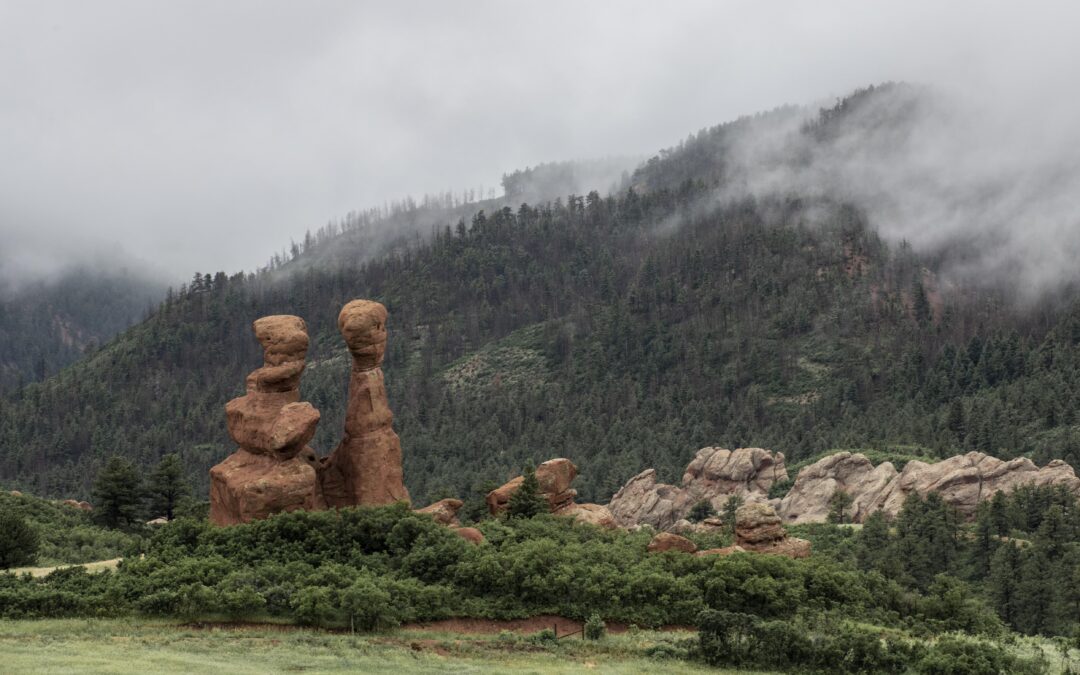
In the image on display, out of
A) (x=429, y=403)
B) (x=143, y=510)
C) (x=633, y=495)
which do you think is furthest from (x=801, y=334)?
(x=143, y=510)

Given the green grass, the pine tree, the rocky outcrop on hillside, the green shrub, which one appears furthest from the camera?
the pine tree

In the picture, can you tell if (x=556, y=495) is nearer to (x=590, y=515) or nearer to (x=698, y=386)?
(x=590, y=515)

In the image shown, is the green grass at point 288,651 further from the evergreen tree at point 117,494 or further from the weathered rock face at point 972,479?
the weathered rock face at point 972,479

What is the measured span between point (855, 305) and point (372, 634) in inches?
6041

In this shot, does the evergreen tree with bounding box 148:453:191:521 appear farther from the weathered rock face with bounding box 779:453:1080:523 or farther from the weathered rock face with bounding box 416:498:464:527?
the weathered rock face with bounding box 779:453:1080:523

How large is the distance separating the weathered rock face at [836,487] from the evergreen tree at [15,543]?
63.7 m

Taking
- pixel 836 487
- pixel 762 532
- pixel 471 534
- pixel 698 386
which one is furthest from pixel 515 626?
pixel 698 386

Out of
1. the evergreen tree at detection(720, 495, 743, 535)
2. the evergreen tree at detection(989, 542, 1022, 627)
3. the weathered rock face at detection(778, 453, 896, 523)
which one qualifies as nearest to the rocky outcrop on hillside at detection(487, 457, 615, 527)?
the evergreen tree at detection(720, 495, 743, 535)

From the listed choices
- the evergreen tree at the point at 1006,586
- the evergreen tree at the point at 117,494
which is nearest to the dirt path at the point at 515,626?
the evergreen tree at the point at 1006,586

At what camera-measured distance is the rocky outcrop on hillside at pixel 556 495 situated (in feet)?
195

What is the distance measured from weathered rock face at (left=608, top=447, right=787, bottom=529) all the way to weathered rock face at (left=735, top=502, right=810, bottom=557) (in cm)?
4415

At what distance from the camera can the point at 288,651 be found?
33156 mm

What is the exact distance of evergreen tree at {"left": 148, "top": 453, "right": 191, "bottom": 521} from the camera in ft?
235

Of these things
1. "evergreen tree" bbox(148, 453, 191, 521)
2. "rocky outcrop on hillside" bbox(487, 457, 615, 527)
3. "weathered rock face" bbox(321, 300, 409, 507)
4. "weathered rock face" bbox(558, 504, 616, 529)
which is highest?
"weathered rock face" bbox(321, 300, 409, 507)
